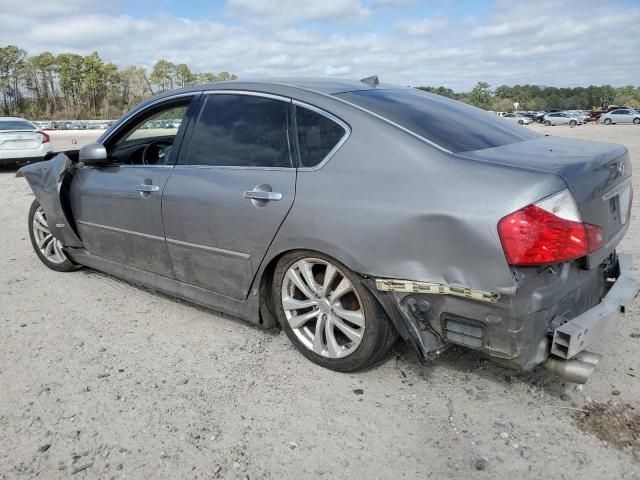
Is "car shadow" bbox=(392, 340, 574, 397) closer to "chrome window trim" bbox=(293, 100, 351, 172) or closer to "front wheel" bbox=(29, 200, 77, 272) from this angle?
"chrome window trim" bbox=(293, 100, 351, 172)

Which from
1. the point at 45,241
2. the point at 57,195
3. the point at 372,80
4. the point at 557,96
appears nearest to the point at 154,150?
the point at 57,195

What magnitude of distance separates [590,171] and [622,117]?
5318 cm

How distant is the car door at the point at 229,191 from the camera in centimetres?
300

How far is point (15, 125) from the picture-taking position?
13.1 m

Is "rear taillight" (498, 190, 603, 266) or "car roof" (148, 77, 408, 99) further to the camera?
"car roof" (148, 77, 408, 99)

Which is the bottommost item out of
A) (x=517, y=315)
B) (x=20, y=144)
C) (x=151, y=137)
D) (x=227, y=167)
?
(x=517, y=315)

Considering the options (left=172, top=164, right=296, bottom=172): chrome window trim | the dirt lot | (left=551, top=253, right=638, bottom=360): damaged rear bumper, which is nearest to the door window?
(left=172, top=164, right=296, bottom=172): chrome window trim

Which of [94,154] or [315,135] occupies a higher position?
[315,135]

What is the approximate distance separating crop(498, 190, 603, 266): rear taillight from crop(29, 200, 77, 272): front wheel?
404cm

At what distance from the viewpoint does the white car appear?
1237 centimetres

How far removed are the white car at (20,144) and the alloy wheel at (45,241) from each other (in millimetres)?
8909

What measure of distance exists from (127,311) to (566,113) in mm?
57189

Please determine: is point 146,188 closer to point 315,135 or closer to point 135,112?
point 135,112

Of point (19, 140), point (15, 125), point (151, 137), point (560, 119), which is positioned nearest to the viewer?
point (151, 137)
